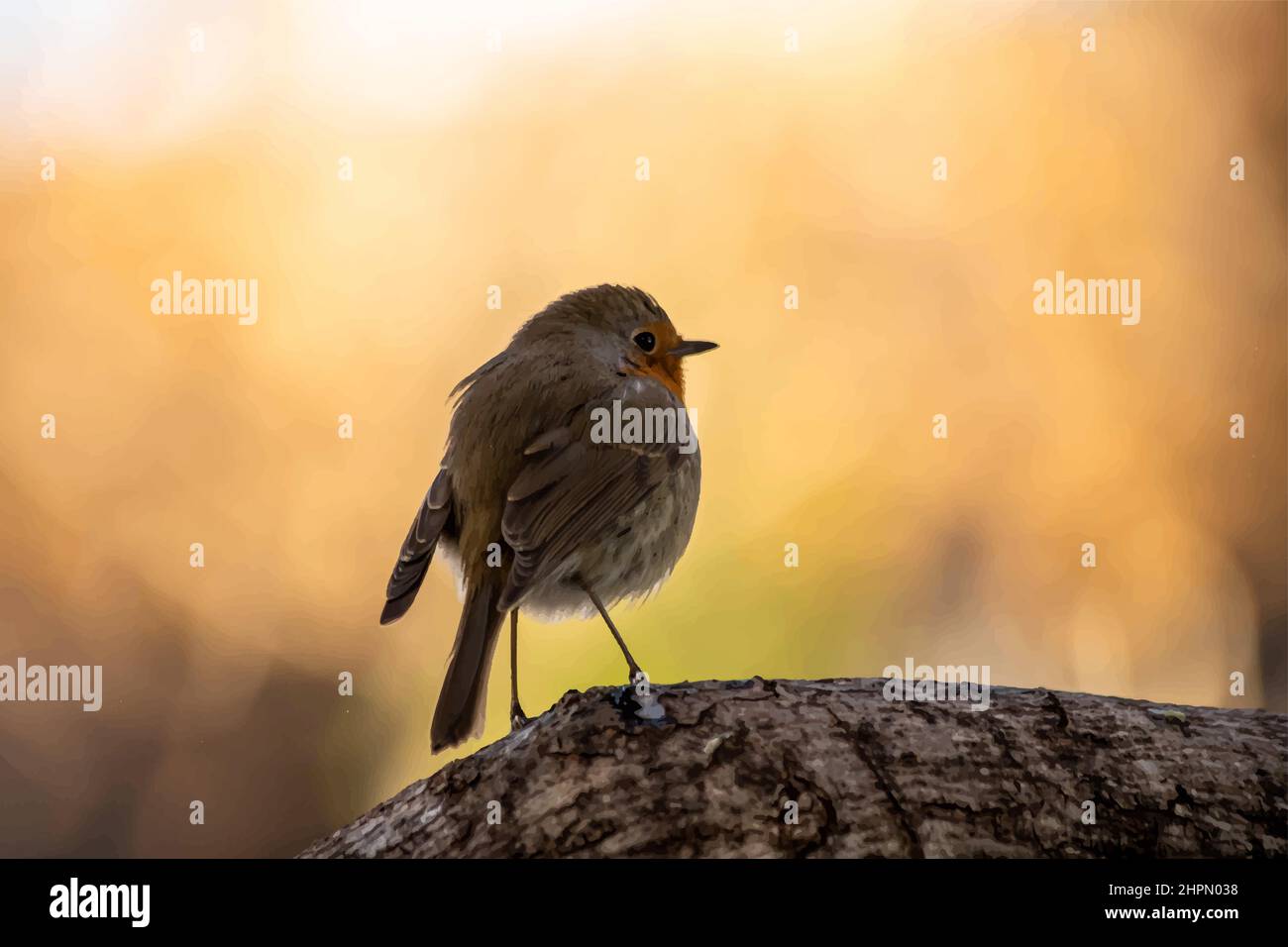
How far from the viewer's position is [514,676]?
4441mm

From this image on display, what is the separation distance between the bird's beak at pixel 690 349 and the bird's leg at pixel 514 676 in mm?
1277

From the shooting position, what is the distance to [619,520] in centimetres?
432

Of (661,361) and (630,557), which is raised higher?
(661,361)

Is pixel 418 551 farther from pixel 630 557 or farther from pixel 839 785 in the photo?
pixel 839 785

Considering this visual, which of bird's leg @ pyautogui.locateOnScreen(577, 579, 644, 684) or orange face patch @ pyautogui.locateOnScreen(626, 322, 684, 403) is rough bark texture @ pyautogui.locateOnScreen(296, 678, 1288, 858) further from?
orange face patch @ pyautogui.locateOnScreen(626, 322, 684, 403)

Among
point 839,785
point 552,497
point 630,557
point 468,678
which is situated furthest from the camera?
point 630,557

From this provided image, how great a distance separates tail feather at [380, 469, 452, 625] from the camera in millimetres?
4277

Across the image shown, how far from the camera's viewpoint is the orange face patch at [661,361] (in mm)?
4883

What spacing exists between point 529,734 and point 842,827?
37.3 inches

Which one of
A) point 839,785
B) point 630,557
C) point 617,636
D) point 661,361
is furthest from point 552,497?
point 839,785

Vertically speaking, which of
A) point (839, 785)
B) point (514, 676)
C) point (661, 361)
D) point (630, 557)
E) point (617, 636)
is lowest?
point (839, 785)

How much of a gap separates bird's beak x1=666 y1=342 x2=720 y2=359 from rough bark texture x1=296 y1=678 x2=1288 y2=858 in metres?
1.74

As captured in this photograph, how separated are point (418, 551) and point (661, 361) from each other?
51.2 inches
